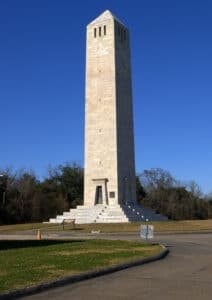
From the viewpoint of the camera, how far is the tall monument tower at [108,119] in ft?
173

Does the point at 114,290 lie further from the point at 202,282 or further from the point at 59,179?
the point at 59,179

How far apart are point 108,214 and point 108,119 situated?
35.6 feet

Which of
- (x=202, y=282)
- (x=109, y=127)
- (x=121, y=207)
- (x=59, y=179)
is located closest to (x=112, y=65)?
(x=109, y=127)

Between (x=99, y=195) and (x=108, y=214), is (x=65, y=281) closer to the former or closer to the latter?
(x=108, y=214)

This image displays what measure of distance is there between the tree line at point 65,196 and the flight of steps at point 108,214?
16693mm

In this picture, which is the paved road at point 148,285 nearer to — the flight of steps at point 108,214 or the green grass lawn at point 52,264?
the green grass lawn at point 52,264

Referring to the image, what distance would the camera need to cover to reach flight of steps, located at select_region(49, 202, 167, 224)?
4760cm

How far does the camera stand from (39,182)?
85750mm

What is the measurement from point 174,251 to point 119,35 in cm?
4030

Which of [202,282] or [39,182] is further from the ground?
[39,182]

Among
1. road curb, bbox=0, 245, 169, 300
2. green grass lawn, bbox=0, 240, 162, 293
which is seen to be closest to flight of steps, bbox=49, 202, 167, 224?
green grass lawn, bbox=0, 240, 162, 293

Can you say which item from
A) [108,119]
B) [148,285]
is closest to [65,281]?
[148,285]

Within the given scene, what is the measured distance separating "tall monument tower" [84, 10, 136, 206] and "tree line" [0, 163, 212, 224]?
16103 millimetres

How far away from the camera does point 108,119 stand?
174 feet
